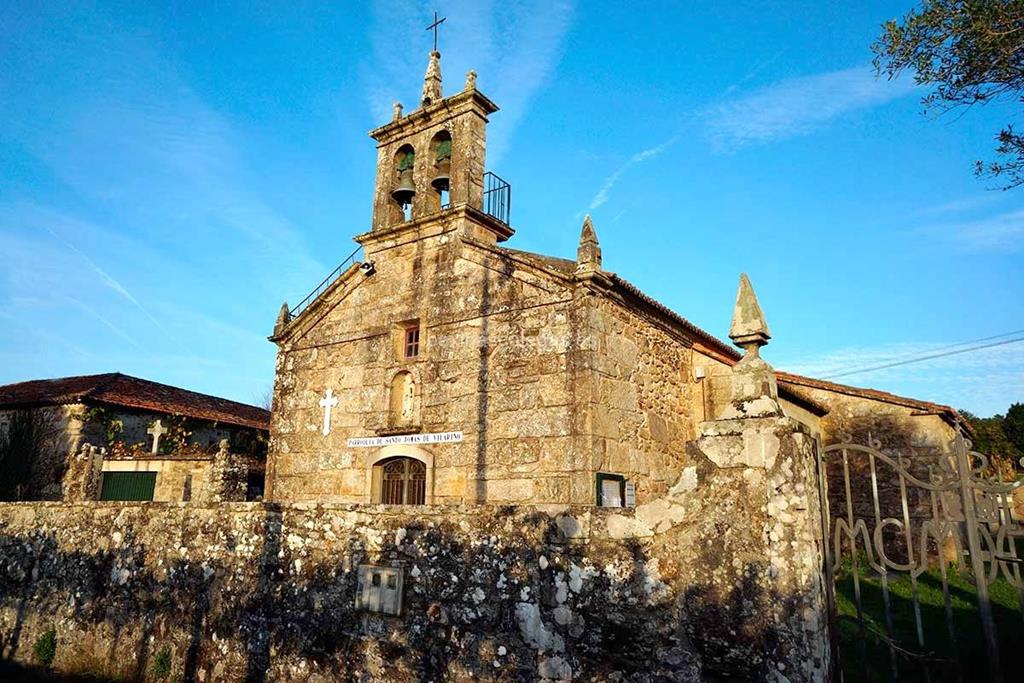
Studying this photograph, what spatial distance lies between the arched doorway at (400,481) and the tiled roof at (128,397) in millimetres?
9799

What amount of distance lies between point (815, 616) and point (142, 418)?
1998 centimetres

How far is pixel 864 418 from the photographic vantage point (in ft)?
53.4

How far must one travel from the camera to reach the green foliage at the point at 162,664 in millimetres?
6230

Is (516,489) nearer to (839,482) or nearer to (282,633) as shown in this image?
(282,633)

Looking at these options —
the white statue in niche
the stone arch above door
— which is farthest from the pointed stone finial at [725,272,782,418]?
the white statue in niche

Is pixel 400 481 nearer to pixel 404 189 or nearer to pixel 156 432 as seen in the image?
pixel 404 189

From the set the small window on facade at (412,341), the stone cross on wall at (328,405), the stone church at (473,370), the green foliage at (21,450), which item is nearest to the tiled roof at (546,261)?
the stone church at (473,370)

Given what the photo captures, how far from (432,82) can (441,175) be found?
2.42 m

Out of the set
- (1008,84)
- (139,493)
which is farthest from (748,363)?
(139,493)

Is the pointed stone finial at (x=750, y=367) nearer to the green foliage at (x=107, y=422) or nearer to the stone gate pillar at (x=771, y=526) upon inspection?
the stone gate pillar at (x=771, y=526)

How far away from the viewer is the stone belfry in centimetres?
1353

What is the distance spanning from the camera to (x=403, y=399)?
43.5 ft

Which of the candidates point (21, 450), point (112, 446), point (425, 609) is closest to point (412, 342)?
point (425, 609)

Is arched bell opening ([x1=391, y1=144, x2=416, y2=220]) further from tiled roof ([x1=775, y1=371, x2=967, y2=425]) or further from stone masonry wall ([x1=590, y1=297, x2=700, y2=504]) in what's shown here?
tiled roof ([x1=775, y1=371, x2=967, y2=425])
